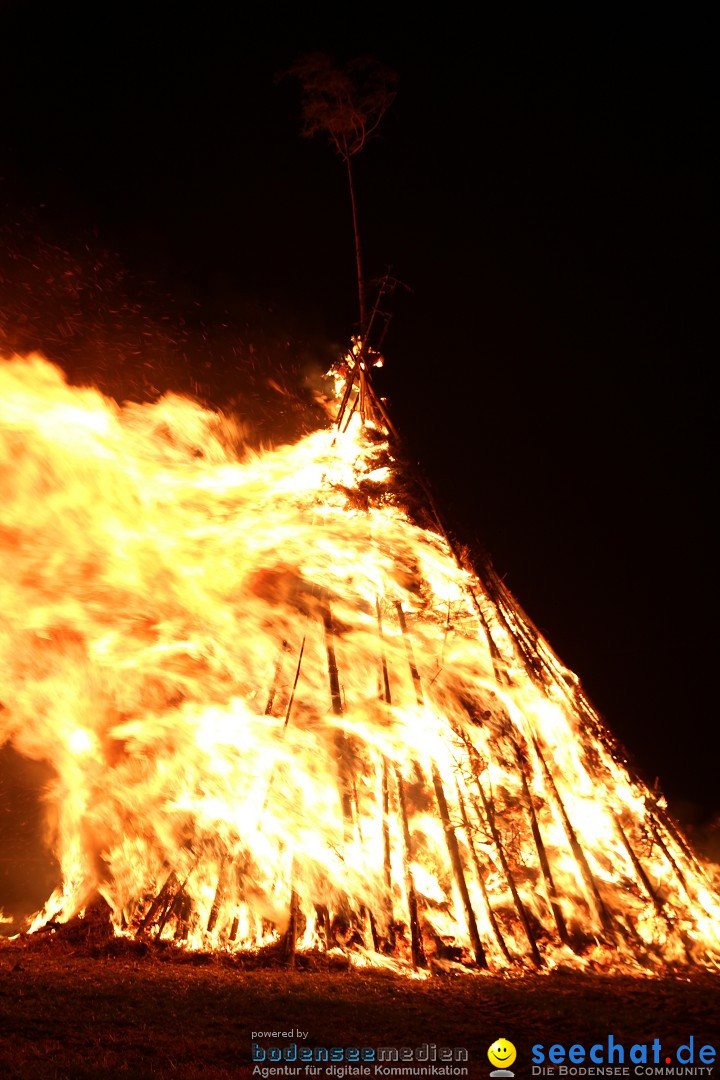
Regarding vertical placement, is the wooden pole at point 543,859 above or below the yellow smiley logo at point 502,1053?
above

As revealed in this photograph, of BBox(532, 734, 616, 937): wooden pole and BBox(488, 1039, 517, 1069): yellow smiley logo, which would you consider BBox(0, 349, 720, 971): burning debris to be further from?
BBox(488, 1039, 517, 1069): yellow smiley logo

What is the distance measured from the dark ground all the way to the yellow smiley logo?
0.16 feet

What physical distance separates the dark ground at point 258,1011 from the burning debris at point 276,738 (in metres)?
0.56

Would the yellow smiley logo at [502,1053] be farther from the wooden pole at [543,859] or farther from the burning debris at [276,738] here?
the wooden pole at [543,859]

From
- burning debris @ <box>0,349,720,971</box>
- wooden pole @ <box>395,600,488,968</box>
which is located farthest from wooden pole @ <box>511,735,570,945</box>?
wooden pole @ <box>395,600,488,968</box>

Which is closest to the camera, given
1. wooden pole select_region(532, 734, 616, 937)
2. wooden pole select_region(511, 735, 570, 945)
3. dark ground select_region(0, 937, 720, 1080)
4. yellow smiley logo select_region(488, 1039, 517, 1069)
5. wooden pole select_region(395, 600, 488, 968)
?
dark ground select_region(0, 937, 720, 1080)

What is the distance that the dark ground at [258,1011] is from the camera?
2.83 m

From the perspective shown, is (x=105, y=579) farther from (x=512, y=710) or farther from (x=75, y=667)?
(x=512, y=710)

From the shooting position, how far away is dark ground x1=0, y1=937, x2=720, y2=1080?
283cm

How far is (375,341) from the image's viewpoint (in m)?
8.70

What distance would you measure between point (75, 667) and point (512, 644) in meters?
5.18

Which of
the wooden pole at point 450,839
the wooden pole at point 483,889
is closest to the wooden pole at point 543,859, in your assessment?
the wooden pole at point 483,889

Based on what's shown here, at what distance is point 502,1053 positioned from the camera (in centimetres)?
305

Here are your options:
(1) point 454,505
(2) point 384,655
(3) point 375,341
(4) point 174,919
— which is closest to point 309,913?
(4) point 174,919
